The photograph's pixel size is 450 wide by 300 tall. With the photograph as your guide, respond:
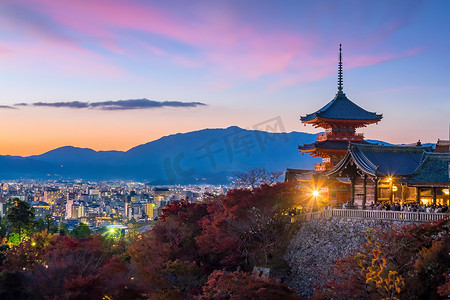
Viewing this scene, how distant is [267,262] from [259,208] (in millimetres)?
2807

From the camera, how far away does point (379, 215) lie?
23844 mm

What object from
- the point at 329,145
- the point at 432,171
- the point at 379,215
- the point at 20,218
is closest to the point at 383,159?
the point at 432,171

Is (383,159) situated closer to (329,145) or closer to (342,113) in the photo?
(329,145)

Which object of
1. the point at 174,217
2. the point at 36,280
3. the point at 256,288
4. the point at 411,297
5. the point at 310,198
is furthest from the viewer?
the point at 310,198

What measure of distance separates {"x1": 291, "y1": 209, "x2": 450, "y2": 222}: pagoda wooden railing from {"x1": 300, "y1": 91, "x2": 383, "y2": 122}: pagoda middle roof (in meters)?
15.0

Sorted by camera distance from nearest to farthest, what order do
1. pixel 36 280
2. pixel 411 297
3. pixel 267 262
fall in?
pixel 411 297, pixel 36 280, pixel 267 262

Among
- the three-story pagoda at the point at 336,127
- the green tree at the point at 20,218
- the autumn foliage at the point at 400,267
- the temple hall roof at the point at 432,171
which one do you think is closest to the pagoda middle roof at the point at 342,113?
the three-story pagoda at the point at 336,127

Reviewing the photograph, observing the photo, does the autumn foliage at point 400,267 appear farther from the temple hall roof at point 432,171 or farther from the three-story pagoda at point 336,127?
the three-story pagoda at point 336,127

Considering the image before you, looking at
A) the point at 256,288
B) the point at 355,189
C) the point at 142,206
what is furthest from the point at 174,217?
the point at 142,206

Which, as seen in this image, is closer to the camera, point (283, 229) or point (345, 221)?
point (345, 221)

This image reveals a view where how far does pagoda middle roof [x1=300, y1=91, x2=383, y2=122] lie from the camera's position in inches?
1633

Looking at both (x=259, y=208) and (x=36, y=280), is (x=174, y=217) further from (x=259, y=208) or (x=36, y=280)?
(x=36, y=280)

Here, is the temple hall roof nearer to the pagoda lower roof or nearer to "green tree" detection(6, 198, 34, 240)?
the pagoda lower roof

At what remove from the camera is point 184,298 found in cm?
2667
